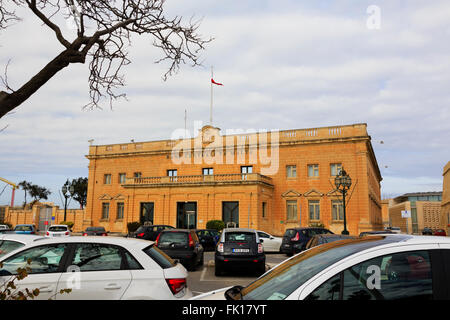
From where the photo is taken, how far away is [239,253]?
12.3 meters

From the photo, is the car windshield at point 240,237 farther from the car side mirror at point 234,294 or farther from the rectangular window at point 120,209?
the rectangular window at point 120,209

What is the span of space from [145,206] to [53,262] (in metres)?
34.9

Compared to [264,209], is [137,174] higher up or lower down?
higher up

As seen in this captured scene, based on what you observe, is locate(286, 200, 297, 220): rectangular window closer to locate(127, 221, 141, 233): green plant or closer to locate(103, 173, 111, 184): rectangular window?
locate(127, 221, 141, 233): green plant

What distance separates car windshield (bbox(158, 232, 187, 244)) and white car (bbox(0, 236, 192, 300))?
25.9 feet

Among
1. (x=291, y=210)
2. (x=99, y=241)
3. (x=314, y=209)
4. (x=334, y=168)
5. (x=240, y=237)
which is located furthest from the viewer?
(x=291, y=210)

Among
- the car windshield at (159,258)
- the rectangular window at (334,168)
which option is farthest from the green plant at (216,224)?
the car windshield at (159,258)

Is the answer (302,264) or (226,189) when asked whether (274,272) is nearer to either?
(302,264)

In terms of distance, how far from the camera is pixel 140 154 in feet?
146

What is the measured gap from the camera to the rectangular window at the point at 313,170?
119ft

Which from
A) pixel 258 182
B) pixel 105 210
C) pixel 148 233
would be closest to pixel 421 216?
pixel 258 182

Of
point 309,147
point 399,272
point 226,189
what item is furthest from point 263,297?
point 309,147

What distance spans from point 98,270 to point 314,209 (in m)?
32.7

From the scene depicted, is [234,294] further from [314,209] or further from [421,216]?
[421,216]
